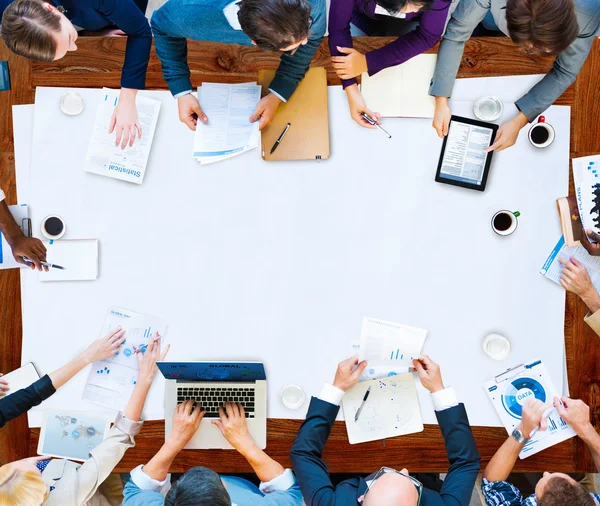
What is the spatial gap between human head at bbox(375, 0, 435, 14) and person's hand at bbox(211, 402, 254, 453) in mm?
1235

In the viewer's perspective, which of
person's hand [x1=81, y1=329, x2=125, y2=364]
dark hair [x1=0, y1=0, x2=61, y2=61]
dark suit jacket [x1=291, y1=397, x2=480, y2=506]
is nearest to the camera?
dark hair [x1=0, y1=0, x2=61, y2=61]

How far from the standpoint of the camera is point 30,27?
60.2 inches

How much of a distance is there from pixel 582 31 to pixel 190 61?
1.16 meters

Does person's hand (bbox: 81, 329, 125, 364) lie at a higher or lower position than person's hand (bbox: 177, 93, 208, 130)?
lower

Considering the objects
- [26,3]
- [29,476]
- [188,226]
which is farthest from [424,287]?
[26,3]

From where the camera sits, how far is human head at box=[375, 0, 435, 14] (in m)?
1.43

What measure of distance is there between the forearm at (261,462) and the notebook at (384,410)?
25cm

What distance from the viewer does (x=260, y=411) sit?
1.72 metres

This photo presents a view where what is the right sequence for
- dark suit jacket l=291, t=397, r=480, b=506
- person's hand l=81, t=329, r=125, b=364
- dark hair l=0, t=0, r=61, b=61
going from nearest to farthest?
dark hair l=0, t=0, r=61, b=61 → dark suit jacket l=291, t=397, r=480, b=506 → person's hand l=81, t=329, r=125, b=364

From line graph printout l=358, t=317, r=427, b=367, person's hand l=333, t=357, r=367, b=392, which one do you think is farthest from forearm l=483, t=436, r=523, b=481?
person's hand l=333, t=357, r=367, b=392

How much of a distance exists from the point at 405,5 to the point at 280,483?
1.42m

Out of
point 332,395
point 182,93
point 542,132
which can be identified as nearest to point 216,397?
point 332,395

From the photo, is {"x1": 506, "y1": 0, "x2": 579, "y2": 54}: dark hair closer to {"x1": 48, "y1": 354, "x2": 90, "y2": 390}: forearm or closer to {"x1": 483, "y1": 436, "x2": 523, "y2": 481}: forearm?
{"x1": 483, "y1": 436, "x2": 523, "y2": 481}: forearm

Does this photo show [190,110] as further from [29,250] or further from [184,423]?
[184,423]
